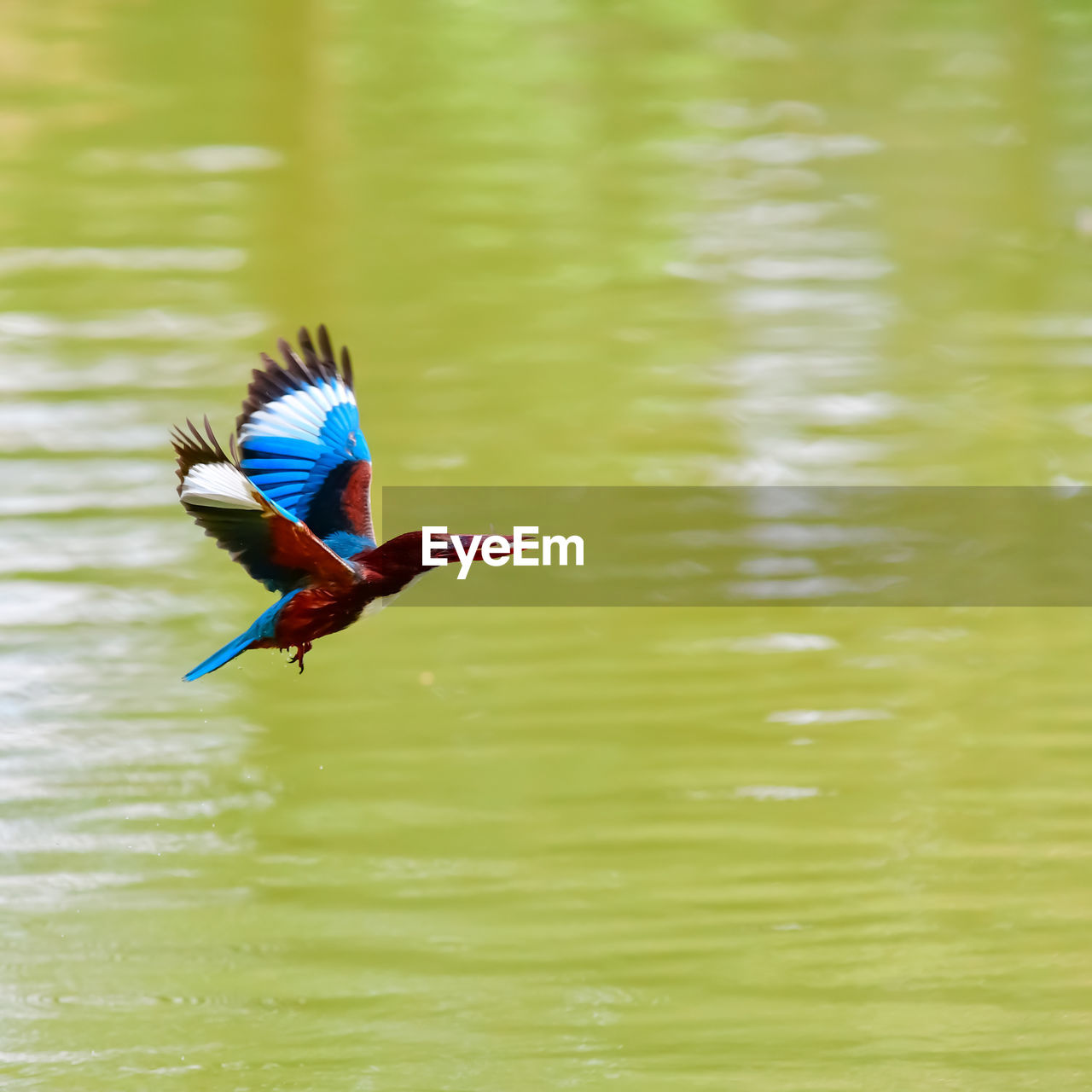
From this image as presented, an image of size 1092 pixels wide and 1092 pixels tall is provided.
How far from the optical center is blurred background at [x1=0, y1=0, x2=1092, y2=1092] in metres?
1.68

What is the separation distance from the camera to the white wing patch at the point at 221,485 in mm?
782

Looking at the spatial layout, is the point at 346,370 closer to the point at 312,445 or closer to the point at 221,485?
the point at 312,445

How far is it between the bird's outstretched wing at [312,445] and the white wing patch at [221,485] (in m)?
0.14

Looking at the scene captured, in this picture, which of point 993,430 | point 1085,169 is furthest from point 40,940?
point 1085,169

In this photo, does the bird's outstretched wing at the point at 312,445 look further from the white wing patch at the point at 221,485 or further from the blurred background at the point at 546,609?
the blurred background at the point at 546,609

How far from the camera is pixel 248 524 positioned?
0.83 metres

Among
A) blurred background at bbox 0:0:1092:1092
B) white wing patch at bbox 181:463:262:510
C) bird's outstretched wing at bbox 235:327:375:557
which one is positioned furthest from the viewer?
blurred background at bbox 0:0:1092:1092

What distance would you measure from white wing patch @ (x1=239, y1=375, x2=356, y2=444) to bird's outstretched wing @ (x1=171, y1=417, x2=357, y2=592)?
146mm

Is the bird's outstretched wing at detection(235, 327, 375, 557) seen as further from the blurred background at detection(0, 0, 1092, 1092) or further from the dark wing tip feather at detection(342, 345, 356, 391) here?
the blurred background at detection(0, 0, 1092, 1092)

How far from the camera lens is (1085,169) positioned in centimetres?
250

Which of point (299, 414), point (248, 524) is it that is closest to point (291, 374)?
point (299, 414)

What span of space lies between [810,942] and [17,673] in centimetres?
106

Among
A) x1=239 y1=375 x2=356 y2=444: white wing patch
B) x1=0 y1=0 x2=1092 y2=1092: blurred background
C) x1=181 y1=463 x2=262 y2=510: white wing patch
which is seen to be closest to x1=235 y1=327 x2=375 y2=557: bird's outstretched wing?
x1=239 y1=375 x2=356 y2=444: white wing patch

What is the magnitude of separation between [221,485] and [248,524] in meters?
0.05
